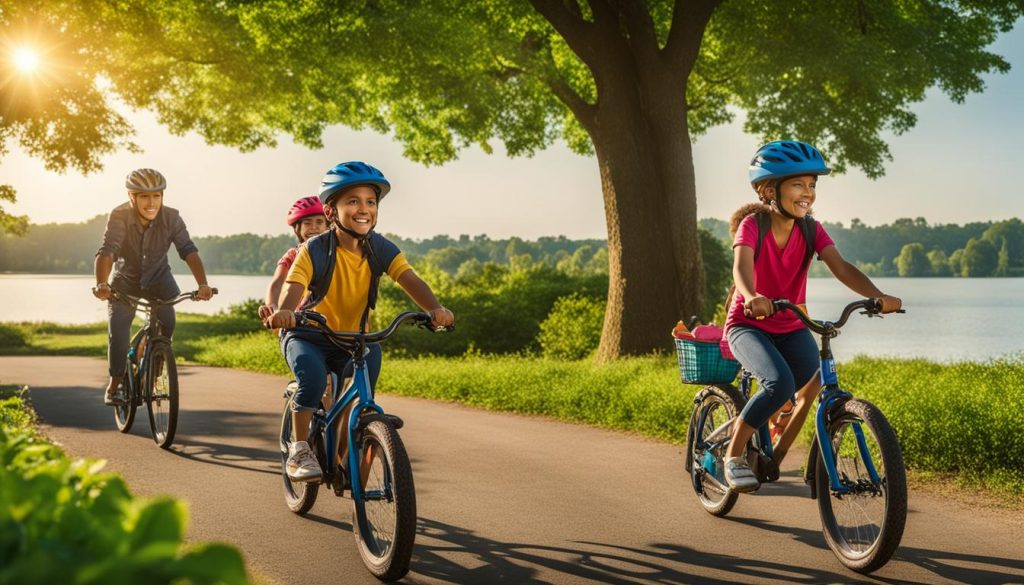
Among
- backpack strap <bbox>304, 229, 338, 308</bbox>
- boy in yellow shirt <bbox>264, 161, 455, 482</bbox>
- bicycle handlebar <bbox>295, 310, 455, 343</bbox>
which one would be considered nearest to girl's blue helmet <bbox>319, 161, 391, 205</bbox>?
boy in yellow shirt <bbox>264, 161, 455, 482</bbox>

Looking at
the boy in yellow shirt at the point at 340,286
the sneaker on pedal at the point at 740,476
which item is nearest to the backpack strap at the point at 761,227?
the sneaker on pedal at the point at 740,476

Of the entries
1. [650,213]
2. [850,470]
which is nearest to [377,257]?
[850,470]

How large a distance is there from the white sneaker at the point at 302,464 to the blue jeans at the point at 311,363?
0.21 metres

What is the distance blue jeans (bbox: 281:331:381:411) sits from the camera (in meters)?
5.45

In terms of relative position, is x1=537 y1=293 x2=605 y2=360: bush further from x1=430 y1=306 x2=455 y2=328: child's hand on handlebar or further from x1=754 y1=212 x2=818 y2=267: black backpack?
x1=430 y1=306 x2=455 y2=328: child's hand on handlebar

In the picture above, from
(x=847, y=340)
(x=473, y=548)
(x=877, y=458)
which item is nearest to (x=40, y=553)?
(x=473, y=548)

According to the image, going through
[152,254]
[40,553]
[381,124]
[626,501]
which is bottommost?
[626,501]

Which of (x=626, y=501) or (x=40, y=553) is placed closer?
(x=40, y=553)

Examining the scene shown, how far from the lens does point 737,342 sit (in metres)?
5.68

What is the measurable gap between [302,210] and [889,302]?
372 cm

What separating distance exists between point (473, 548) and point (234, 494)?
2120mm

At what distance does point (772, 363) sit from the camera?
18.0 feet

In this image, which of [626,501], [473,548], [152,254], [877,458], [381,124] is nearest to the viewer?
[473,548]

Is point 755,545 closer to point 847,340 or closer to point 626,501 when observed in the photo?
point 626,501
